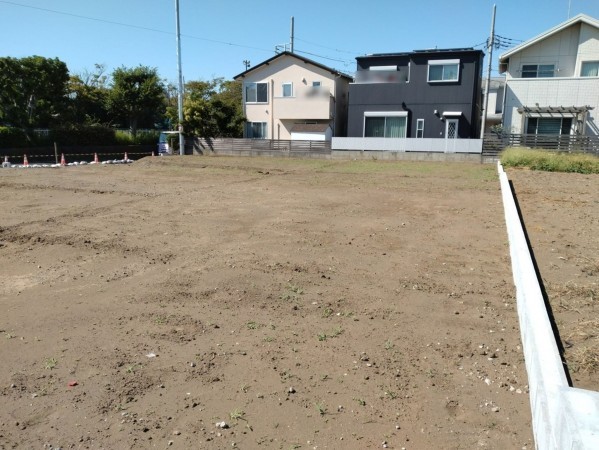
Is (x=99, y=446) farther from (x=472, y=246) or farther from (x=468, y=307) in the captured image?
(x=472, y=246)

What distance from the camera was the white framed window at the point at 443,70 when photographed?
24.3 m

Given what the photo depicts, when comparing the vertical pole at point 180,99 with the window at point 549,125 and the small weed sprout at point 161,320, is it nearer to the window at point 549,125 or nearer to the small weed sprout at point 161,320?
the window at point 549,125

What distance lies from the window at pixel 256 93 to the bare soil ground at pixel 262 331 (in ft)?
73.3

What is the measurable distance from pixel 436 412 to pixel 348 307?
5.52 ft

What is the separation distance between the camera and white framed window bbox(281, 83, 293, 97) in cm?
2890

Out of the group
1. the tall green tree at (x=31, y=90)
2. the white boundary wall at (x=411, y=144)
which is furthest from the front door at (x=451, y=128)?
the tall green tree at (x=31, y=90)

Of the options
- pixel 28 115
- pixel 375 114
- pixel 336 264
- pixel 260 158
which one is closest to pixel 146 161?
pixel 260 158

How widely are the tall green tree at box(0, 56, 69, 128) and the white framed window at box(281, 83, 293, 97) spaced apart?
47.5 feet

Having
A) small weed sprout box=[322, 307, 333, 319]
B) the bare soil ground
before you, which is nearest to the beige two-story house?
the bare soil ground

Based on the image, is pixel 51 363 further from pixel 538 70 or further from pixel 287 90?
pixel 287 90

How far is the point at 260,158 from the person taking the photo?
24.6 metres

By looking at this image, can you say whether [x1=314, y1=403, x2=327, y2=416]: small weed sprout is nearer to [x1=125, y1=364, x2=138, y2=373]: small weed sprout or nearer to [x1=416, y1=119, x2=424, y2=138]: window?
[x1=125, y1=364, x2=138, y2=373]: small weed sprout

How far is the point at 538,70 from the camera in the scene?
23.3 m

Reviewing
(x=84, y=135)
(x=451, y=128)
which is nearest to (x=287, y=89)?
(x=451, y=128)
